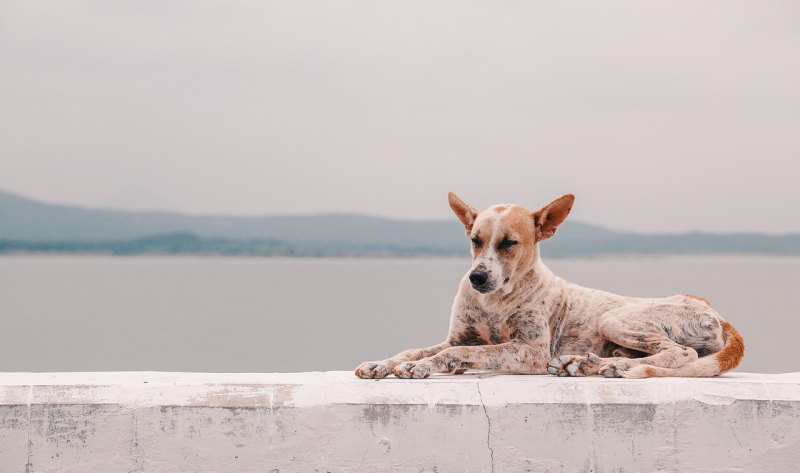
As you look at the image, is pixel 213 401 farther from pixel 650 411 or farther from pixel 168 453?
pixel 650 411

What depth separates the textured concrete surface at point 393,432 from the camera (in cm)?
489

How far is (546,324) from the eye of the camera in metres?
5.96

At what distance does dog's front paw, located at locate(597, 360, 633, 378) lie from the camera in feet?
17.8

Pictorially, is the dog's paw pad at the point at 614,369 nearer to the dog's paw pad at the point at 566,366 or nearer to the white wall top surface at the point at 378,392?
the dog's paw pad at the point at 566,366

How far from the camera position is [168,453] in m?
4.89

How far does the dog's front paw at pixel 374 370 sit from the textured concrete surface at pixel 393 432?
0.34 metres

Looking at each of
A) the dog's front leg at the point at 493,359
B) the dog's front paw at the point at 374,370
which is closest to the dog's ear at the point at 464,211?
the dog's front leg at the point at 493,359

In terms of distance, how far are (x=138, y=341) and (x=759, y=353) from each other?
31.4m

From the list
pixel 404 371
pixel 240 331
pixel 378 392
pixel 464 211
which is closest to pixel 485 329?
pixel 464 211

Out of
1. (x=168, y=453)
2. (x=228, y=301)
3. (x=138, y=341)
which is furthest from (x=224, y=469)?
(x=228, y=301)

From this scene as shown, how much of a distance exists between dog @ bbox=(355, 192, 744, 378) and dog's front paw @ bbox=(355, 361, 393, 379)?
5 centimetres

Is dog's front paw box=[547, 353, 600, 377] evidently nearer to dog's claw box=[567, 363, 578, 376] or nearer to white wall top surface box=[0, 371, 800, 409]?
dog's claw box=[567, 363, 578, 376]

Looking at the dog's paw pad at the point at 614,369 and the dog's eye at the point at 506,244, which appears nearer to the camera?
the dog's paw pad at the point at 614,369

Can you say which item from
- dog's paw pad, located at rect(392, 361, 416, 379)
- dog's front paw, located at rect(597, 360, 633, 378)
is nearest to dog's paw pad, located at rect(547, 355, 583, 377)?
dog's front paw, located at rect(597, 360, 633, 378)
